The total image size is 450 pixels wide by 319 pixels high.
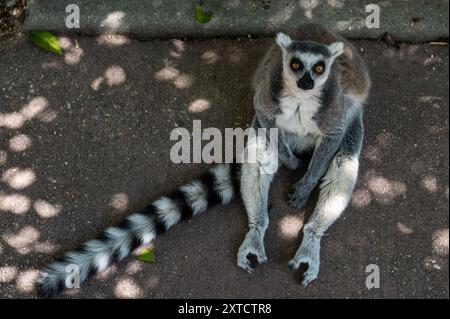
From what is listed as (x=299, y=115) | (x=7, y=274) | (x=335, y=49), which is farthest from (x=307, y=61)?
(x=7, y=274)

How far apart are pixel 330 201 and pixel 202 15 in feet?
7.22

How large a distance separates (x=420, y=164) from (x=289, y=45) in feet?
5.79

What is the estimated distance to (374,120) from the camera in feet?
15.9

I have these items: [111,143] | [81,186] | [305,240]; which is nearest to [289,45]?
[305,240]

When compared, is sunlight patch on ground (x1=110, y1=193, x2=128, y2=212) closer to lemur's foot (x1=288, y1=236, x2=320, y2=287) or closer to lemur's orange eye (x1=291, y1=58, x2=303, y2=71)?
lemur's foot (x1=288, y1=236, x2=320, y2=287)

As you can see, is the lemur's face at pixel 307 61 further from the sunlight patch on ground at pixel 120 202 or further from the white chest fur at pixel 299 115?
the sunlight patch on ground at pixel 120 202

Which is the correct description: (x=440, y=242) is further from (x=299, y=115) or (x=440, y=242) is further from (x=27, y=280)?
(x=27, y=280)

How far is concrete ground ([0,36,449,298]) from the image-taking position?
4320mm

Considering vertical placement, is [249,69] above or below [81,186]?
above

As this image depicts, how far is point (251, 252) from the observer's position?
428 cm

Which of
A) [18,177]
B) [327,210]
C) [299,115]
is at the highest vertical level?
[299,115]

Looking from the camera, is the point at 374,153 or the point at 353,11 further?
the point at 353,11

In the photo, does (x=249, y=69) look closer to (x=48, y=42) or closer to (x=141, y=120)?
(x=141, y=120)

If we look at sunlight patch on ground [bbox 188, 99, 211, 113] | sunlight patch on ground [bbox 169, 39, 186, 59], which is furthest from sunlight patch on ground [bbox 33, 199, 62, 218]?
sunlight patch on ground [bbox 169, 39, 186, 59]
